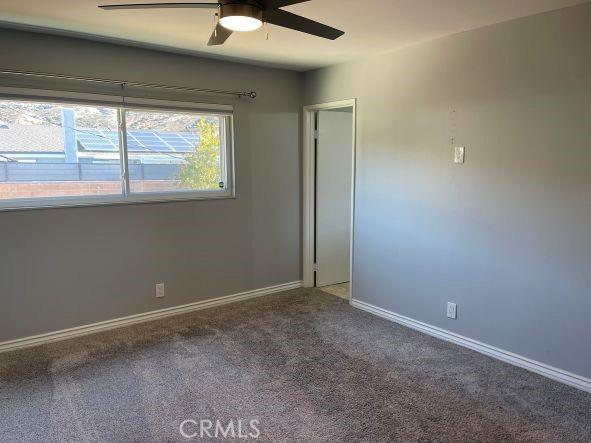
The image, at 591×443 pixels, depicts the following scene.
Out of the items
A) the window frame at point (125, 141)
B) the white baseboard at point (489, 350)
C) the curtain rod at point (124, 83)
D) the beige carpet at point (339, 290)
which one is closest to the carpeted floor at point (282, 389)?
the white baseboard at point (489, 350)

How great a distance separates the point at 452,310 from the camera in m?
3.23

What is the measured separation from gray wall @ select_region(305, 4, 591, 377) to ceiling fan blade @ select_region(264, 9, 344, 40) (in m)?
1.40

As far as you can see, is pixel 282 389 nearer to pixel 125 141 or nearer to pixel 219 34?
pixel 219 34

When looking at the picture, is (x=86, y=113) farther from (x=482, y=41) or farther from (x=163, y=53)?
(x=482, y=41)

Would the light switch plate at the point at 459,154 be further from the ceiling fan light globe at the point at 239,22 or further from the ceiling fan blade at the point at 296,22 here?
the ceiling fan light globe at the point at 239,22

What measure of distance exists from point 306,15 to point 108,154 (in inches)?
74.9

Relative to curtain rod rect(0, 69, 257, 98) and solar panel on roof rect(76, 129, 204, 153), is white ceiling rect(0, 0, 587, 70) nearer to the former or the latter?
curtain rod rect(0, 69, 257, 98)

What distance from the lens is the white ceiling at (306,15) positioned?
7.89 feet

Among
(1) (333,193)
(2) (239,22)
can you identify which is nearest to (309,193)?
(1) (333,193)

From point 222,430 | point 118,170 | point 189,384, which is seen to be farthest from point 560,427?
point 118,170

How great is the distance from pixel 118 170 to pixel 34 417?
1.88 meters

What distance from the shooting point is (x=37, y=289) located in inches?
124

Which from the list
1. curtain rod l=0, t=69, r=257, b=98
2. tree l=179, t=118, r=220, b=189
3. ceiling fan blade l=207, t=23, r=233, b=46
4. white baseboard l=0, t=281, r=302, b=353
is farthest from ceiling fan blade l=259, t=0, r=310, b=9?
white baseboard l=0, t=281, r=302, b=353

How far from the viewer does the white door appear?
14.7ft
